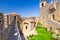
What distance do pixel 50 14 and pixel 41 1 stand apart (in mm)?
11404

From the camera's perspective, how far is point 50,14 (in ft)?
111

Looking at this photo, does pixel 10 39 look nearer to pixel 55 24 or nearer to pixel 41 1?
pixel 55 24

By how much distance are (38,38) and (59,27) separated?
414cm

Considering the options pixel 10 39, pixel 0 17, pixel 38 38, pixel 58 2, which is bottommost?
pixel 38 38

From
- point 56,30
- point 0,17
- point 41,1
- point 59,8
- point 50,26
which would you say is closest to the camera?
point 0,17

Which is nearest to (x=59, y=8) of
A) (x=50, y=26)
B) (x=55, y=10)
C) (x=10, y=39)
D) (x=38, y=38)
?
(x=55, y=10)

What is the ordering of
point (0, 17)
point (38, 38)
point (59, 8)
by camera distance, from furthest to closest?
point (59, 8)
point (38, 38)
point (0, 17)

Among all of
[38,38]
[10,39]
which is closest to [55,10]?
[38,38]

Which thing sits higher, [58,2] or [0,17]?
[58,2]

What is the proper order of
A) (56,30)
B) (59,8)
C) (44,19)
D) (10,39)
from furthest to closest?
(44,19) < (59,8) < (56,30) < (10,39)

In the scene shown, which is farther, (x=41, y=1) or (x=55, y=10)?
(x=41, y=1)

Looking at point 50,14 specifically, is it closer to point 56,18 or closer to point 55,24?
point 56,18

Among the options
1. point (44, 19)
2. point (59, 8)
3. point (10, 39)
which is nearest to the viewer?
point (10, 39)

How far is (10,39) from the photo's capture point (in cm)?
1340
